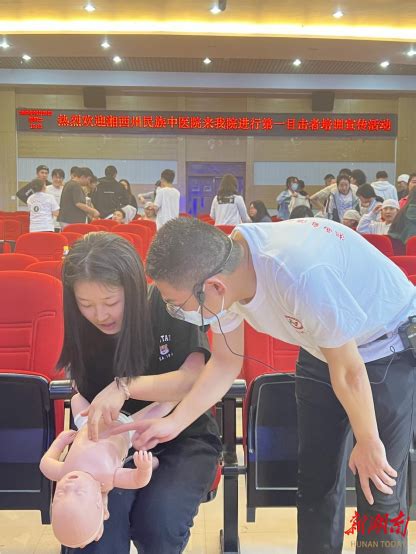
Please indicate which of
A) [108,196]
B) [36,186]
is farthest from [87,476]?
[108,196]

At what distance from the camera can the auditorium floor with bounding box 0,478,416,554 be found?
6.32 ft

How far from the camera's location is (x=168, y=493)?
4.50 feet

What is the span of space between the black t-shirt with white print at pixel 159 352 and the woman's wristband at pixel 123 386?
0.39 ft

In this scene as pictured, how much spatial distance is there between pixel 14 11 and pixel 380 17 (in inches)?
205

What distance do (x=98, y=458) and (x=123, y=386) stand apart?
0.22 meters

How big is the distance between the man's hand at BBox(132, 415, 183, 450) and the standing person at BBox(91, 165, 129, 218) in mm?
6216

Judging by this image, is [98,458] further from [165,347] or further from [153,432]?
[165,347]

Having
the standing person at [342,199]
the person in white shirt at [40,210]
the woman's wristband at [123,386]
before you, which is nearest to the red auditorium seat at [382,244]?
the standing person at [342,199]

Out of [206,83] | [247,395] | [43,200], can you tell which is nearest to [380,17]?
[206,83]

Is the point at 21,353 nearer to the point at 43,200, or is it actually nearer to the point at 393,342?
the point at 393,342

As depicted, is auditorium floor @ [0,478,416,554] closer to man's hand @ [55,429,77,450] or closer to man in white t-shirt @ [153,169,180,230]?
man's hand @ [55,429,77,450]

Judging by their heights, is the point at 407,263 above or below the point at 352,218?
below

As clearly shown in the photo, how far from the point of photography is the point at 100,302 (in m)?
1.38

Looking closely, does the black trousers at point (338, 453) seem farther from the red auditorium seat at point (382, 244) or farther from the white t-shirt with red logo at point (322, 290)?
the red auditorium seat at point (382, 244)
